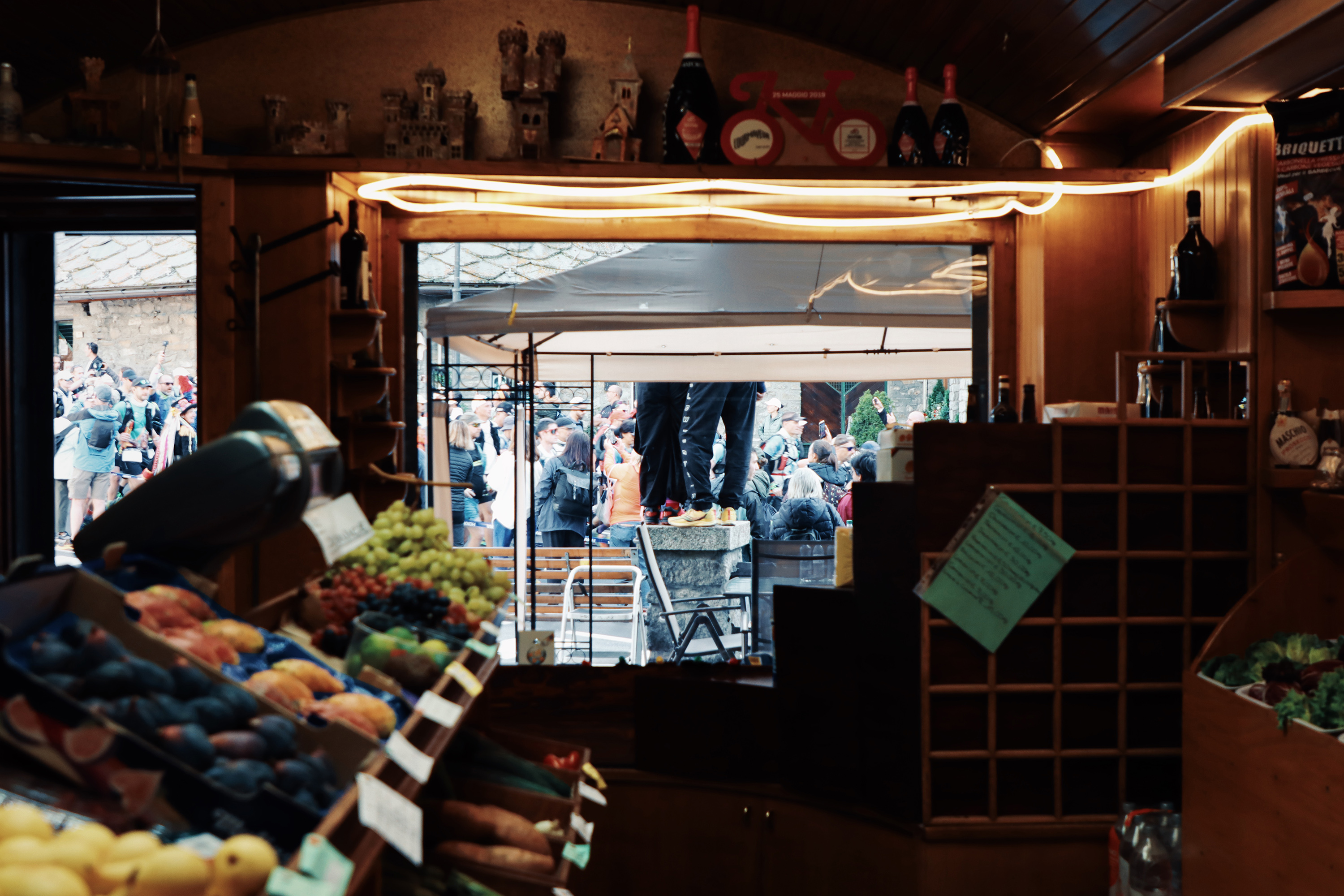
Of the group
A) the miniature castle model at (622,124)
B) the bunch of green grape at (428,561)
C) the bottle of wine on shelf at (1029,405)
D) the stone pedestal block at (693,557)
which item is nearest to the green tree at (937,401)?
the stone pedestal block at (693,557)

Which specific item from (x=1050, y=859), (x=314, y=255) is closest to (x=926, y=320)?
(x=1050, y=859)

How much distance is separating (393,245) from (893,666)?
2234mm

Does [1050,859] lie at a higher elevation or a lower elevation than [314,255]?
lower

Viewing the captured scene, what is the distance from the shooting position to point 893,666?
2969mm

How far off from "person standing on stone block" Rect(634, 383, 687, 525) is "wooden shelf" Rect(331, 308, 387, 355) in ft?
9.39

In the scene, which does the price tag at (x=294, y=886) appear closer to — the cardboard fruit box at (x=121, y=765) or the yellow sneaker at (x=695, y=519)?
the cardboard fruit box at (x=121, y=765)

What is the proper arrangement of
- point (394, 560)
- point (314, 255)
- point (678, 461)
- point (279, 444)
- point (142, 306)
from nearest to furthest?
1. point (279, 444)
2. point (394, 560)
3. point (314, 255)
4. point (142, 306)
5. point (678, 461)

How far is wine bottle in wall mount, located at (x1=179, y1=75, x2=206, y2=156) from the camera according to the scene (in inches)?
126

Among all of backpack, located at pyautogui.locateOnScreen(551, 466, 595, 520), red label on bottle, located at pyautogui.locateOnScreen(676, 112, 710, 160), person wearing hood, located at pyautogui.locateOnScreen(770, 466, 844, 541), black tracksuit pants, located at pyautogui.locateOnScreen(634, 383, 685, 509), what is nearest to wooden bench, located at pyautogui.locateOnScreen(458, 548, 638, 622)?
black tracksuit pants, located at pyautogui.locateOnScreen(634, 383, 685, 509)

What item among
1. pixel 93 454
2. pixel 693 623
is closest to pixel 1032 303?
pixel 693 623

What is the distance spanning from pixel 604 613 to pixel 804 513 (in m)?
1.76

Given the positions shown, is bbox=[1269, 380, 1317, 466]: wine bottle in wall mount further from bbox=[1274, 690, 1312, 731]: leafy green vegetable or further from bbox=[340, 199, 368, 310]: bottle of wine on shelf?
bbox=[340, 199, 368, 310]: bottle of wine on shelf

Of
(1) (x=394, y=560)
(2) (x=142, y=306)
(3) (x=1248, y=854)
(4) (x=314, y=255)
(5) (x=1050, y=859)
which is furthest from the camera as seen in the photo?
(2) (x=142, y=306)

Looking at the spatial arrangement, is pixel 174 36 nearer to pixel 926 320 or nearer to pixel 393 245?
pixel 393 245
